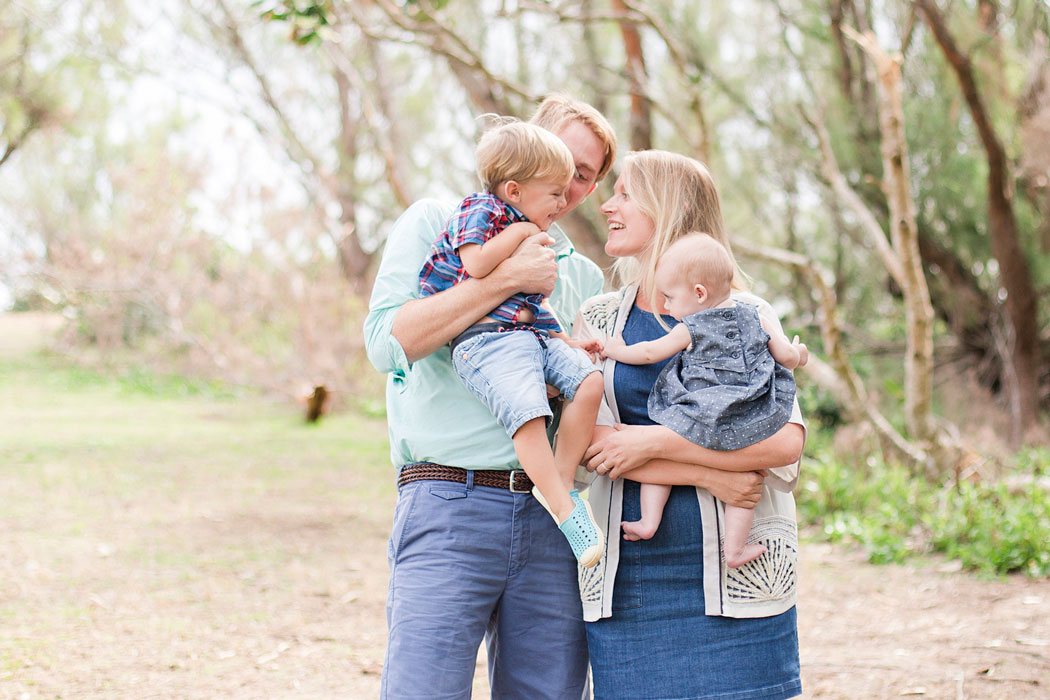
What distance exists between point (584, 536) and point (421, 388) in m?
0.50

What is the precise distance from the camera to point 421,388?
6.84ft

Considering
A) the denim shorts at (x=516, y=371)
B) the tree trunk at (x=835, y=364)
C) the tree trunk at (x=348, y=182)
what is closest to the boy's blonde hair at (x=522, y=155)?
the denim shorts at (x=516, y=371)

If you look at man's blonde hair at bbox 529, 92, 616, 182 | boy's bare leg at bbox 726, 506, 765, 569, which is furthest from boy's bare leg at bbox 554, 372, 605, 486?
man's blonde hair at bbox 529, 92, 616, 182

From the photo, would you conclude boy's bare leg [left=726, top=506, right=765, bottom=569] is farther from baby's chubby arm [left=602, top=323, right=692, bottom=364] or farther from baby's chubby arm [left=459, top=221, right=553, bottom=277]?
baby's chubby arm [left=459, top=221, right=553, bottom=277]

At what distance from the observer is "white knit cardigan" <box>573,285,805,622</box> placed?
2.00 m

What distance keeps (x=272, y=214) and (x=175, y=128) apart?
10684 mm

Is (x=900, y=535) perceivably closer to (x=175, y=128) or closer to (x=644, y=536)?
(x=644, y=536)

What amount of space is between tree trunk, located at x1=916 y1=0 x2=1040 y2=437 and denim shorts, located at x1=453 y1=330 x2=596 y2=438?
6509 mm

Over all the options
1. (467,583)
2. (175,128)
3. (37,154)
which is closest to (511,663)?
(467,583)

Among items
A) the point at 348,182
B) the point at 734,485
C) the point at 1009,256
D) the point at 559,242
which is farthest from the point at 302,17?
the point at 348,182

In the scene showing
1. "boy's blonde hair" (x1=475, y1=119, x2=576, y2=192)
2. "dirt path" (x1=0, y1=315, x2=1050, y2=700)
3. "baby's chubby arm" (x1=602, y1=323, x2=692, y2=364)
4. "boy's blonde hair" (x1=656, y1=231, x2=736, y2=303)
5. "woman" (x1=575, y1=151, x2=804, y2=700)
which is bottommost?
"dirt path" (x1=0, y1=315, x2=1050, y2=700)

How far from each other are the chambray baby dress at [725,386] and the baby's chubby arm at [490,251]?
0.41 metres

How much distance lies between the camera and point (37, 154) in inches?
833

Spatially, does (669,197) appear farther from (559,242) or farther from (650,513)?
(650,513)
